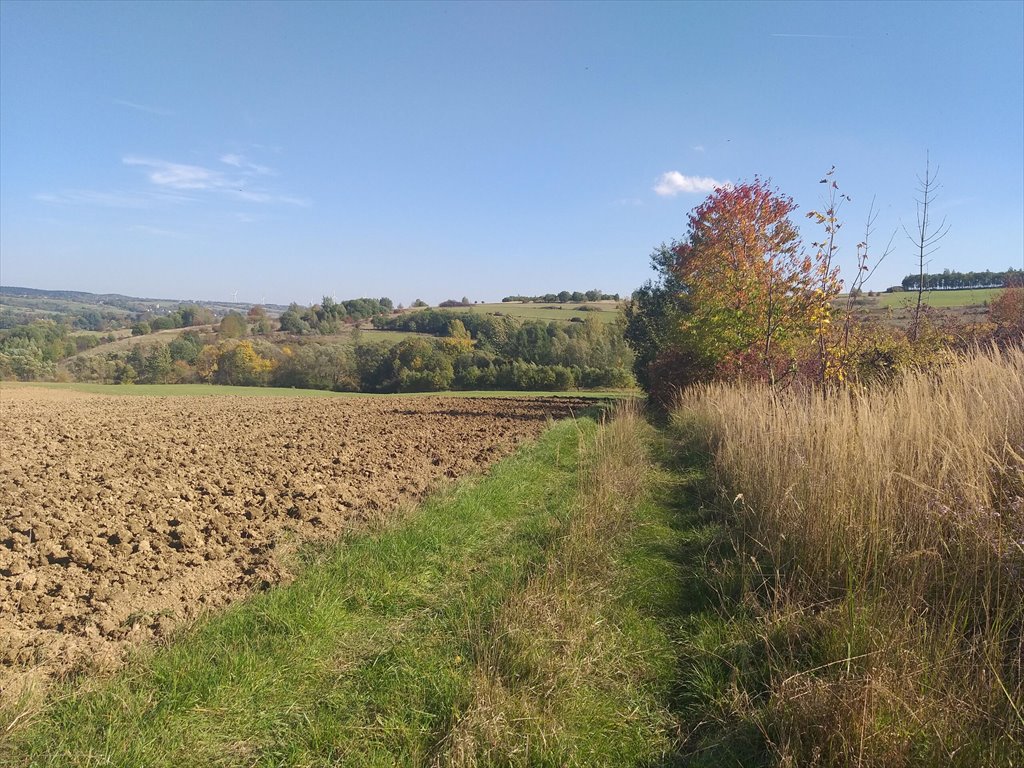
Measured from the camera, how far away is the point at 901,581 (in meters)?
3.17

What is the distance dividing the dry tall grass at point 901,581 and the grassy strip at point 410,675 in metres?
0.76

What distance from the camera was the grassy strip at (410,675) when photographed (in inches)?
105

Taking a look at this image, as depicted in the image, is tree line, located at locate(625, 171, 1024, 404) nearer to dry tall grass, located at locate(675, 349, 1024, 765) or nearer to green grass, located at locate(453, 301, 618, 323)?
dry tall grass, located at locate(675, 349, 1024, 765)

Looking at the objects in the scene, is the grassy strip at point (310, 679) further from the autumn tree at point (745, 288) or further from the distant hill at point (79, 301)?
the distant hill at point (79, 301)

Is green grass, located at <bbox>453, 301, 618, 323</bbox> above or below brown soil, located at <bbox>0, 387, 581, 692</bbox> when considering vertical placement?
above

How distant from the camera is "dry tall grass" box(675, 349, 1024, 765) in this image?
2289 millimetres

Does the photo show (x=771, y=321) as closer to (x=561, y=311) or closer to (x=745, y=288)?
(x=745, y=288)

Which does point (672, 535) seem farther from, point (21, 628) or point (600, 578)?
point (21, 628)

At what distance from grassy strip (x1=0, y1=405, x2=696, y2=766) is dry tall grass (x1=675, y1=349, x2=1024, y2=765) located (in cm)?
76

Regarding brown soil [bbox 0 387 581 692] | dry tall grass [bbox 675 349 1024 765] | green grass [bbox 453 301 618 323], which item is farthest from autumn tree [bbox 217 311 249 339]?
dry tall grass [bbox 675 349 1024 765]

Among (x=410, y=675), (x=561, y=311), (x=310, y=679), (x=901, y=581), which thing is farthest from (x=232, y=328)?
(x=901, y=581)

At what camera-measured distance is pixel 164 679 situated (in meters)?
3.15

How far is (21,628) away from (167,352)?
60379 millimetres

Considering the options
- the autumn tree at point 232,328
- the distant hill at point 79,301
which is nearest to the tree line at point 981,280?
the autumn tree at point 232,328
